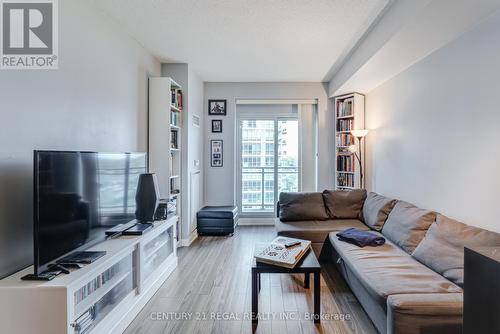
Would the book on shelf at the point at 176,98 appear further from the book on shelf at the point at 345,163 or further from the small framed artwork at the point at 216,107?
the book on shelf at the point at 345,163

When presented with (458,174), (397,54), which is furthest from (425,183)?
(397,54)

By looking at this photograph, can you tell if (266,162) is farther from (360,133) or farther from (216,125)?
(360,133)

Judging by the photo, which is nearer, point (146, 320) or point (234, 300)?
point (146, 320)

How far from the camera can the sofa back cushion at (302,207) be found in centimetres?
→ 372

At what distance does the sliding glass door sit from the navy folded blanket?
2.60 metres

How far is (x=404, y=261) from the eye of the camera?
2252 mm

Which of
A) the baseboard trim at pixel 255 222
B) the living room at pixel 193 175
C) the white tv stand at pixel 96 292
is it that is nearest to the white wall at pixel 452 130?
the living room at pixel 193 175

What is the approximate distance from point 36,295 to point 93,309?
448mm

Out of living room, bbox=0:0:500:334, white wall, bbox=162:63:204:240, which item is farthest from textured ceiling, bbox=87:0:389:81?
white wall, bbox=162:63:204:240

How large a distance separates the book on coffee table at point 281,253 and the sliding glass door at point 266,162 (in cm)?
289

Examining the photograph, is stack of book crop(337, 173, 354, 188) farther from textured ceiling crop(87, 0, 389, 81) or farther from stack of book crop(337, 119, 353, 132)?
textured ceiling crop(87, 0, 389, 81)

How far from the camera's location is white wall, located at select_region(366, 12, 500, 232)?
2.01m

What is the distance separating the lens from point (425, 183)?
111 inches

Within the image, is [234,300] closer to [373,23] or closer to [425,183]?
[425,183]
